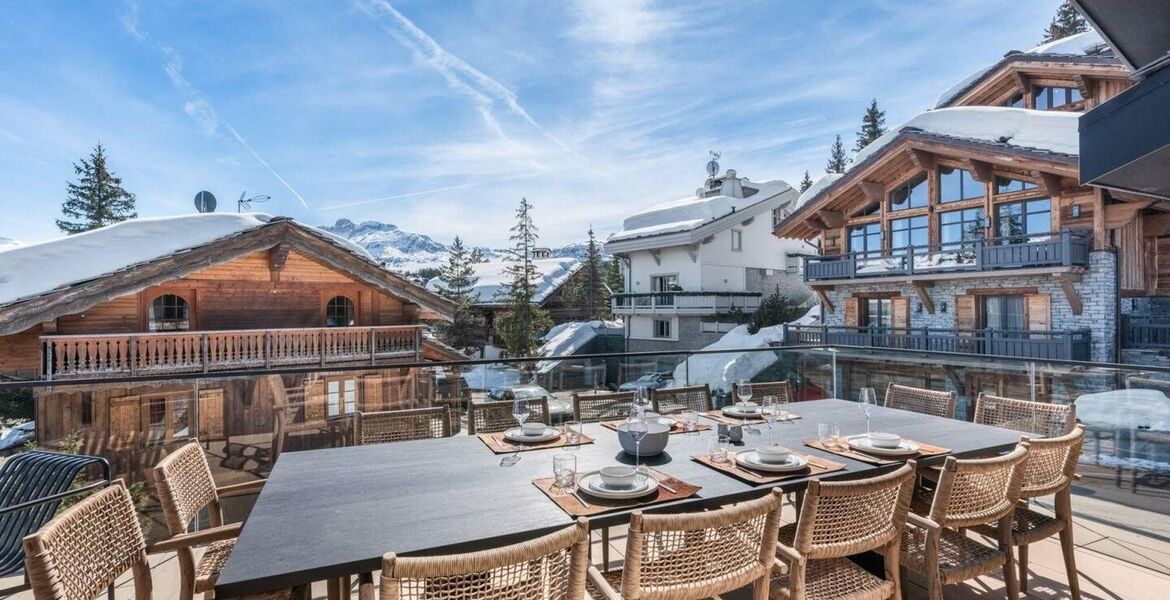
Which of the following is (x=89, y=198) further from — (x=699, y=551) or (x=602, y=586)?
(x=699, y=551)

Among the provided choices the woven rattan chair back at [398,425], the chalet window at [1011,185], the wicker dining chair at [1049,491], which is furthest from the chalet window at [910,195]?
the woven rattan chair back at [398,425]

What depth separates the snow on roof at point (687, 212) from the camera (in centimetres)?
2116

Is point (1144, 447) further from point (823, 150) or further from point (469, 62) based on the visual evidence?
point (823, 150)

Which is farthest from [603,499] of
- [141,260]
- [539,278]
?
[539,278]

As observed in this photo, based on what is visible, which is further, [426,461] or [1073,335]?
[1073,335]

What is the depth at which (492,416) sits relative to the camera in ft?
11.3

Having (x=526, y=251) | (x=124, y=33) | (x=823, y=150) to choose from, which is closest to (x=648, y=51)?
(x=124, y=33)

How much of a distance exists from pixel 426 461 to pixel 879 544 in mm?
1733

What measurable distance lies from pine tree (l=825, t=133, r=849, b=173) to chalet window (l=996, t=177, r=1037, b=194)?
20.5m

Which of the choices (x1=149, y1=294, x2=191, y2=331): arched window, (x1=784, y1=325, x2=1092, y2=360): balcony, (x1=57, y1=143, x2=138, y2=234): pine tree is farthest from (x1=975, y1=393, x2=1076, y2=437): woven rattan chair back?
(x1=57, y1=143, x2=138, y2=234): pine tree

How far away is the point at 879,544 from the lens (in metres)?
1.97

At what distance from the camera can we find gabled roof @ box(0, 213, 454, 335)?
9188mm

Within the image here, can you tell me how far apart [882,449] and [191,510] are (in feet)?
9.29

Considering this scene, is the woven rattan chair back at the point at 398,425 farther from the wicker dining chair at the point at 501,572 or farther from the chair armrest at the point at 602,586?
the wicker dining chair at the point at 501,572
